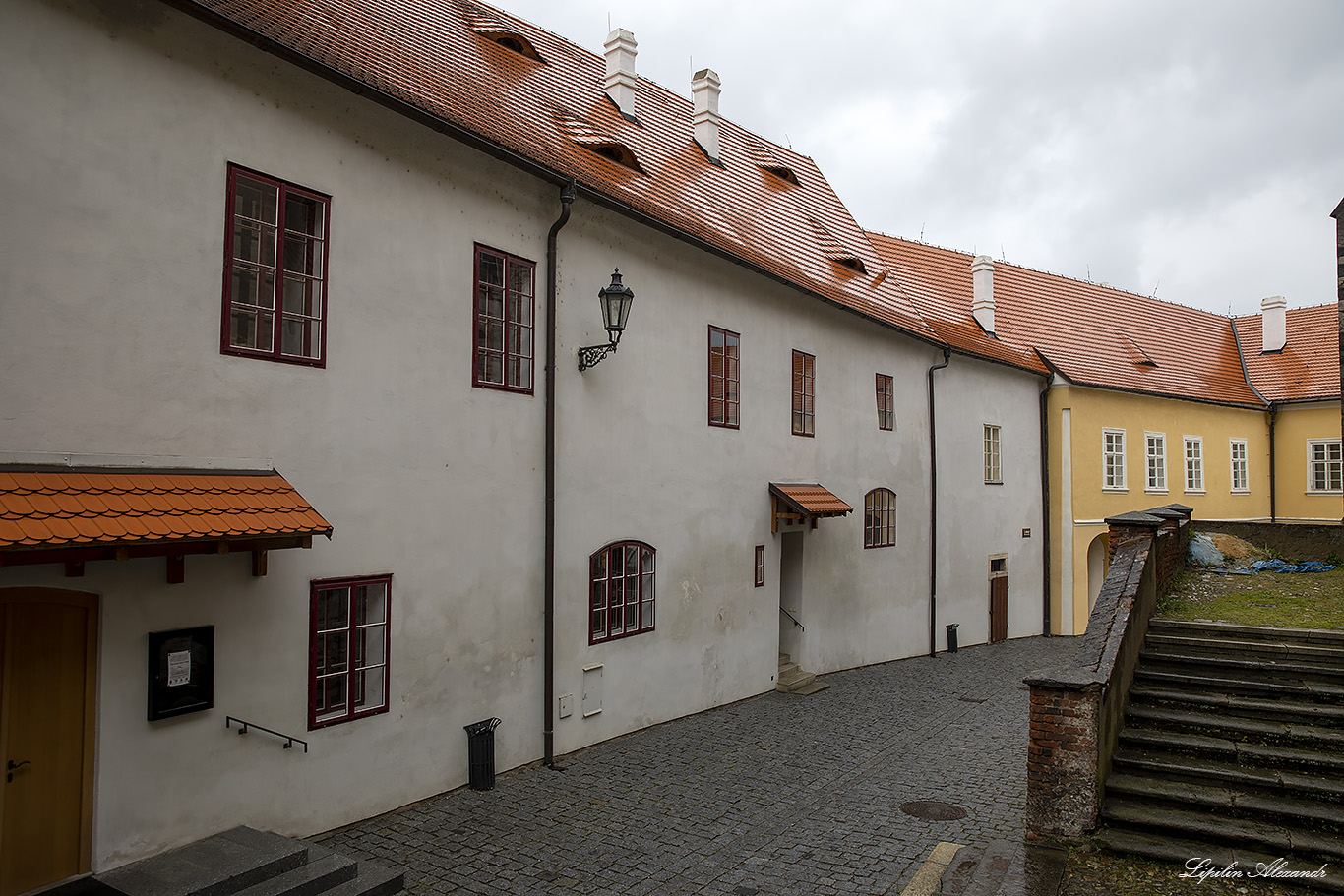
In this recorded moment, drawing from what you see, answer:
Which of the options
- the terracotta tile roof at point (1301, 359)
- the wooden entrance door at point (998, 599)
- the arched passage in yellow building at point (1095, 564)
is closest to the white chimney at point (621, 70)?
the wooden entrance door at point (998, 599)

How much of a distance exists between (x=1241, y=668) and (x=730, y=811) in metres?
5.34

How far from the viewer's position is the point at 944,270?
84.3ft

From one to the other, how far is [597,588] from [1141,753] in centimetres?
609

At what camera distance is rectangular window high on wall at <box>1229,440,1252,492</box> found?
1064 inches

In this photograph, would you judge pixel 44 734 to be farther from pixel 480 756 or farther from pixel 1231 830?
pixel 1231 830

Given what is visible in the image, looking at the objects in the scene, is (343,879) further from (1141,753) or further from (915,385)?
(915,385)

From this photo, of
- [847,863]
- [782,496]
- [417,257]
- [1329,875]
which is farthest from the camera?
[782,496]

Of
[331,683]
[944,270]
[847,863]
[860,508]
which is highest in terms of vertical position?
[944,270]

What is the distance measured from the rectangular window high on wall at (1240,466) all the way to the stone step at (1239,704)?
69.7 ft

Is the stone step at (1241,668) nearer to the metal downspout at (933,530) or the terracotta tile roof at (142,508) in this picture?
the terracotta tile roof at (142,508)

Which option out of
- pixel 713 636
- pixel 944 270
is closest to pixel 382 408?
pixel 713 636

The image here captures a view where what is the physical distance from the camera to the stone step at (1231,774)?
7.42 metres

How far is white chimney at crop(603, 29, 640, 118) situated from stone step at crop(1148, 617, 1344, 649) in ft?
37.7

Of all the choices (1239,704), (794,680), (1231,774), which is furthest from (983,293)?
(1231,774)
